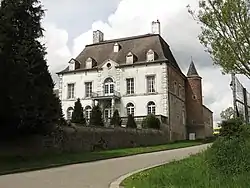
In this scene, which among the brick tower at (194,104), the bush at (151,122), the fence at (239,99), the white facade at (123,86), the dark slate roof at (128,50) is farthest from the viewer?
the brick tower at (194,104)

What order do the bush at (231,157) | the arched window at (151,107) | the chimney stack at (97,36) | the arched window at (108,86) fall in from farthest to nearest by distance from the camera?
the chimney stack at (97,36)
the arched window at (108,86)
the arched window at (151,107)
the bush at (231,157)

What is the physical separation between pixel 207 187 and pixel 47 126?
756 inches

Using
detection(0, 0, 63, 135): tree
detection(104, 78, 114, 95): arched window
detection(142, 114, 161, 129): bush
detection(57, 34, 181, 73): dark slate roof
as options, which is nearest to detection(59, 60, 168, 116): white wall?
detection(104, 78, 114, 95): arched window

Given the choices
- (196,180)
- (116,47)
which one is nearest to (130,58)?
(116,47)

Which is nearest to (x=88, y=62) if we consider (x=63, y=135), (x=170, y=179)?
(x=63, y=135)

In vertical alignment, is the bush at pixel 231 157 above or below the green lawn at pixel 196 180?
above

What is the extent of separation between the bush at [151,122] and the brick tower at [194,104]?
53.7ft

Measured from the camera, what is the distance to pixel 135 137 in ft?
149

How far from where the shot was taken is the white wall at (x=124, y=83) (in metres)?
60.0

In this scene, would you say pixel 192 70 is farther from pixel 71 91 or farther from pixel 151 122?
pixel 151 122

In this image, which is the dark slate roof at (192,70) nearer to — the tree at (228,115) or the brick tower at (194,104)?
the brick tower at (194,104)

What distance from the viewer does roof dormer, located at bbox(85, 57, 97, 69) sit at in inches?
2569

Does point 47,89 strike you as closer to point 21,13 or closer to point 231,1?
point 21,13

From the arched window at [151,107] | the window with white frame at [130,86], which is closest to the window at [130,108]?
the window with white frame at [130,86]
